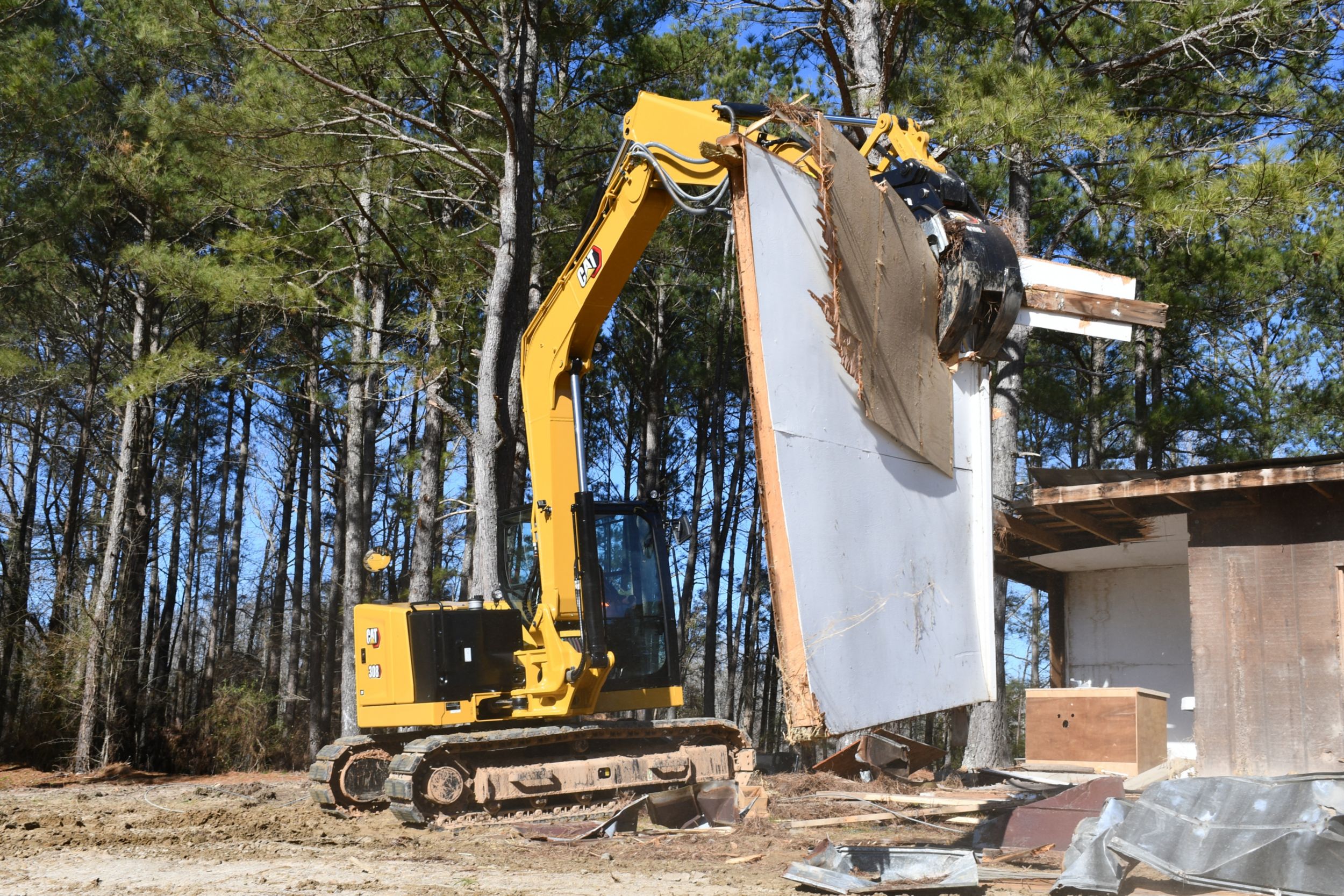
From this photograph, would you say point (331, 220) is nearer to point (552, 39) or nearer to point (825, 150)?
point (552, 39)

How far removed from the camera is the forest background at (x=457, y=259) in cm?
1207

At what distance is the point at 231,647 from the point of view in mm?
27734

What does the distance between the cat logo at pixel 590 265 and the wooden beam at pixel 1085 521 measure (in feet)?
14.3

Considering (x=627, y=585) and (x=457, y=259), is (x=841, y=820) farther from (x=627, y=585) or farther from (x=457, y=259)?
(x=457, y=259)

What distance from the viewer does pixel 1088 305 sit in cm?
471

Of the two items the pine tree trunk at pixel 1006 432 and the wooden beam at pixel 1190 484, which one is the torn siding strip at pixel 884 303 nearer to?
the wooden beam at pixel 1190 484

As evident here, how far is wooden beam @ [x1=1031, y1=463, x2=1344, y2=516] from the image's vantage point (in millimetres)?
7883

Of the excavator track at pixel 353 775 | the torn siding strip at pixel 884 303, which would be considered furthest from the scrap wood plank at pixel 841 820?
the torn siding strip at pixel 884 303

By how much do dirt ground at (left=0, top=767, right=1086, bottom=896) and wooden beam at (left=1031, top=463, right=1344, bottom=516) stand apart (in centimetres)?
307

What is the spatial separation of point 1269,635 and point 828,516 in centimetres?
639

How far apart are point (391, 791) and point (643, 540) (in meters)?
2.92

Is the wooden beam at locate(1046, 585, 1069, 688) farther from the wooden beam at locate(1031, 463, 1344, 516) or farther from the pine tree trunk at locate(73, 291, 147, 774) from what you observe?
the pine tree trunk at locate(73, 291, 147, 774)

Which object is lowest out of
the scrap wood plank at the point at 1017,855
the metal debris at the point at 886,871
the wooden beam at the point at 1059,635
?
the scrap wood plank at the point at 1017,855

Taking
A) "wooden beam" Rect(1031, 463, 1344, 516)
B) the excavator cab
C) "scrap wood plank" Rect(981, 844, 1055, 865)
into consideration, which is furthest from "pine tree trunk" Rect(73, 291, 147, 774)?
"scrap wood plank" Rect(981, 844, 1055, 865)
